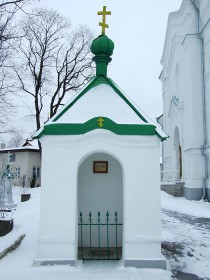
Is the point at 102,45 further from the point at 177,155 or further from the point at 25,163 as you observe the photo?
the point at 25,163

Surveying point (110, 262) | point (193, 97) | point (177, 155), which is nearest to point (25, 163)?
point (177, 155)

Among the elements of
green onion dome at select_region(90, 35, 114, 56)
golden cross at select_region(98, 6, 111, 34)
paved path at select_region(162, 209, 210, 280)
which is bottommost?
paved path at select_region(162, 209, 210, 280)

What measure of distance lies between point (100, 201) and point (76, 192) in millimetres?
1340

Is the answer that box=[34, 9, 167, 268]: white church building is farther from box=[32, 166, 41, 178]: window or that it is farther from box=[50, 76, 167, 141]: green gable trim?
box=[32, 166, 41, 178]: window

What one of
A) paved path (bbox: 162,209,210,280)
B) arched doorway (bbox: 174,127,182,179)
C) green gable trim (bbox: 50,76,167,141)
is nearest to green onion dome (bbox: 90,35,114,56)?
green gable trim (bbox: 50,76,167,141)

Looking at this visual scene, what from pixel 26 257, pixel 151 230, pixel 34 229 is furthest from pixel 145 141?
pixel 34 229

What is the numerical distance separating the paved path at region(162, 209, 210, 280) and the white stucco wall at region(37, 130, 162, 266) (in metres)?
0.62

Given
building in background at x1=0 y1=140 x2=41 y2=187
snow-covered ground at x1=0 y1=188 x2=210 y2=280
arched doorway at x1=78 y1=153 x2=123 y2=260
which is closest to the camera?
snow-covered ground at x1=0 y1=188 x2=210 y2=280

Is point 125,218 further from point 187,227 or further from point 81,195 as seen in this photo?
point 187,227

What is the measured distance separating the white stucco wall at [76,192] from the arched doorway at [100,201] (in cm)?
118

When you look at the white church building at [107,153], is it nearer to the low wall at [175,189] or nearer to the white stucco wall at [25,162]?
the low wall at [175,189]

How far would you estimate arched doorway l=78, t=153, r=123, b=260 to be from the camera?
6.31 meters

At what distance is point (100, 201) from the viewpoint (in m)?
6.39

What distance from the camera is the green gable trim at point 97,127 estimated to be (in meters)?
5.15
